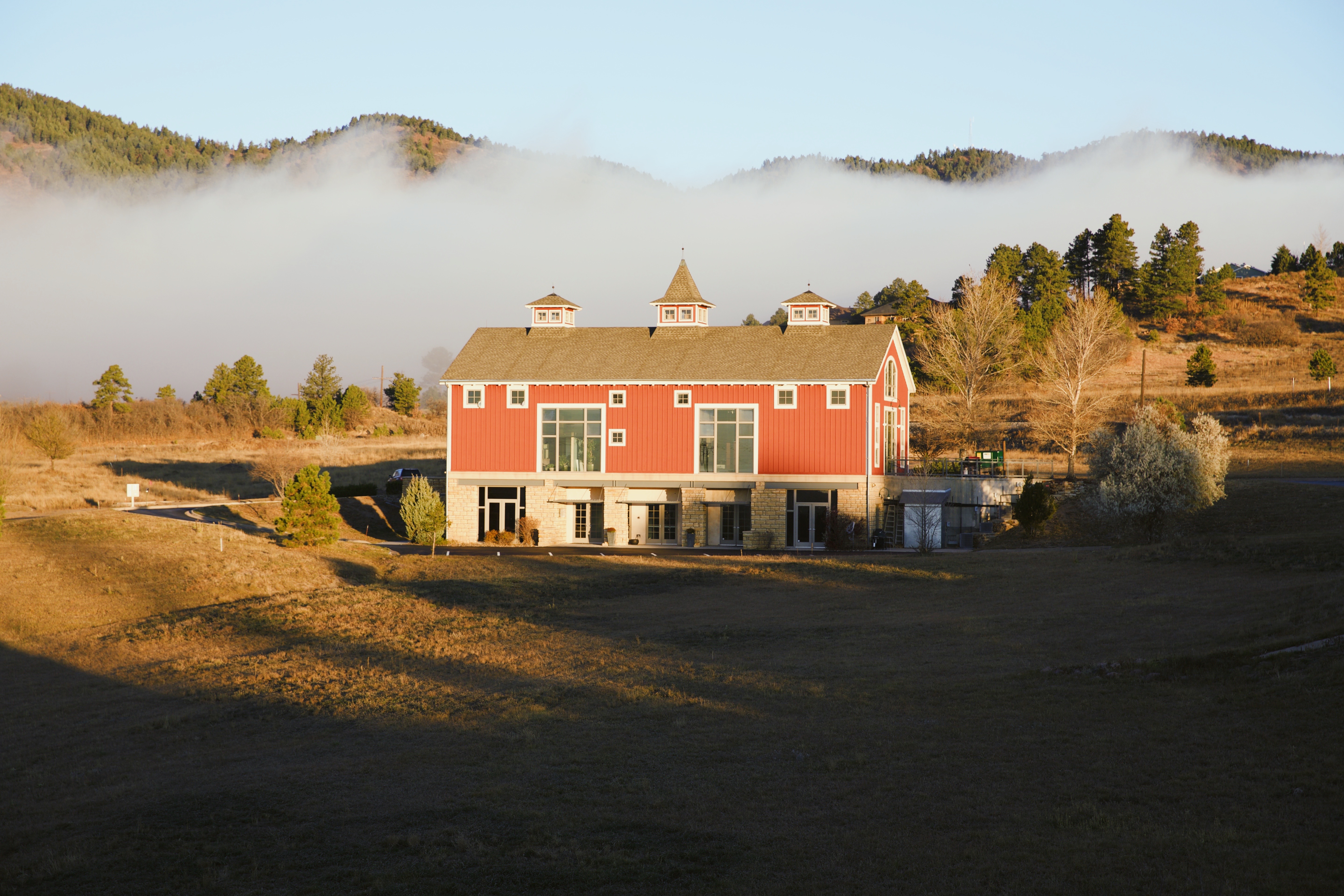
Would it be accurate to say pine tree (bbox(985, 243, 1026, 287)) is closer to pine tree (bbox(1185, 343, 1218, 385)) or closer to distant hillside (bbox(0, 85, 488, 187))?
pine tree (bbox(1185, 343, 1218, 385))

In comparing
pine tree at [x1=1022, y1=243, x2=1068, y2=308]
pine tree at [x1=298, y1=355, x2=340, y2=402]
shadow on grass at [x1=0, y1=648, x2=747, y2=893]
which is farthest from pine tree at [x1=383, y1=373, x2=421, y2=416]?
shadow on grass at [x1=0, y1=648, x2=747, y2=893]

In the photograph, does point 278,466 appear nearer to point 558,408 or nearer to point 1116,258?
point 558,408

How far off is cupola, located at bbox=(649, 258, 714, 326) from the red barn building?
56.9 inches

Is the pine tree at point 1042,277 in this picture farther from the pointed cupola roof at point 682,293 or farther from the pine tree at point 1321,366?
the pointed cupola roof at point 682,293

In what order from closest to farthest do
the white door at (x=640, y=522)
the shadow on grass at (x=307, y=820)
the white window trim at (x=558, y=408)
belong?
the shadow on grass at (x=307, y=820) → the white door at (x=640, y=522) → the white window trim at (x=558, y=408)

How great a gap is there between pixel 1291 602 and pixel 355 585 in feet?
79.3

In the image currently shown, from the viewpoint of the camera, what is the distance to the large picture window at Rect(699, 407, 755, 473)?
41594 mm

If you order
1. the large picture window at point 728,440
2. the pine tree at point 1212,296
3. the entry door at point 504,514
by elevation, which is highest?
the pine tree at point 1212,296

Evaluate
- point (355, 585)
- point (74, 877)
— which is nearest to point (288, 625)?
point (355, 585)

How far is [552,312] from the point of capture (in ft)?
156

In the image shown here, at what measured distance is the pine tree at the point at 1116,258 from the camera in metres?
100

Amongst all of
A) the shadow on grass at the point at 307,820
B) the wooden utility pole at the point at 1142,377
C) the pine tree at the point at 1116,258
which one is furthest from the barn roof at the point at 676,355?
the pine tree at the point at 1116,258

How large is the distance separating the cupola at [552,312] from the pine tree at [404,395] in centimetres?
5655

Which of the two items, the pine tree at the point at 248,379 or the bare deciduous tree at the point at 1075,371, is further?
the pine tree at the point at 248,379
